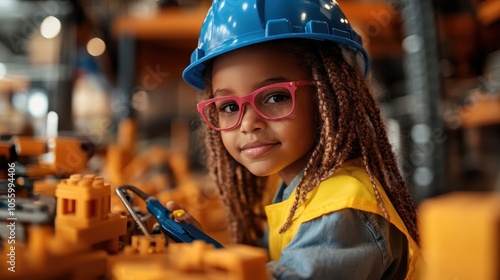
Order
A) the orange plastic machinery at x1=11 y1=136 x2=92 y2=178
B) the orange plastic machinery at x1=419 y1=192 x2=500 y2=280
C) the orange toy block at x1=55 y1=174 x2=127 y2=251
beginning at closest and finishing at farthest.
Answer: the orange plastic machinery at x1=419 y1=192 x2=500 y2=280, the orange toy block at x1=55 y1=174 x2=127 y2=251, the orange plastic machinery at x1=11 y1=136 x2=92 y2=178

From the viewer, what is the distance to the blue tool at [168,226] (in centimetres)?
53

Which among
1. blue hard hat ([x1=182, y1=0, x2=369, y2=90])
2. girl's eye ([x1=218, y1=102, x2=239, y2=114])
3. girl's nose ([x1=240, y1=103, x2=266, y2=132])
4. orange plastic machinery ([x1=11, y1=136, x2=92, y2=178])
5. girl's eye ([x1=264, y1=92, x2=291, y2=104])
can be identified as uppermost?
blue hard hat ([x1=182, y1=0, x2=369, y2=90])

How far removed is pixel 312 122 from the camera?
553 mm

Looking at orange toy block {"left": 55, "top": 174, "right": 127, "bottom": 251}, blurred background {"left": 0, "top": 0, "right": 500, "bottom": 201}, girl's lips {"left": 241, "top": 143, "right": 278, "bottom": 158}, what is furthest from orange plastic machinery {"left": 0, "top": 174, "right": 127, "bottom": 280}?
blurred background {"left": 0, "top": 0, "right": 500, "bottom": 201}

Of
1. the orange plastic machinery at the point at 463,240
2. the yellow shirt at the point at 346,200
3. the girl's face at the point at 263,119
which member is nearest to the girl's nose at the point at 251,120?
the girl's face at the point at 263,119

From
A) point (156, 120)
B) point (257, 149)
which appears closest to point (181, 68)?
point (257, 149)

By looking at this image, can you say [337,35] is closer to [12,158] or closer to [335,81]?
[335,81]

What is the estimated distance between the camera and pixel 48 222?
0.39m

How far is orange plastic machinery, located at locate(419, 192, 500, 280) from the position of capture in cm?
26

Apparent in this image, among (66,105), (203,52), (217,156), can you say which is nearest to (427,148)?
(217,156)

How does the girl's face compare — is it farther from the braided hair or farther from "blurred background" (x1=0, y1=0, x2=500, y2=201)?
"blurred background" (x1=0, y1=0, x2=500, y2=201)

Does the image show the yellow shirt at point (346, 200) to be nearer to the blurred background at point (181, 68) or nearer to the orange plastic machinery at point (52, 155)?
the orange plastic machinery at point (52, 155)

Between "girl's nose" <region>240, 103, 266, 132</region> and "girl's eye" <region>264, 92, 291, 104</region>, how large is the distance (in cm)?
2

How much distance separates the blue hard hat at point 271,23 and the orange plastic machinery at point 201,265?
0.26m
